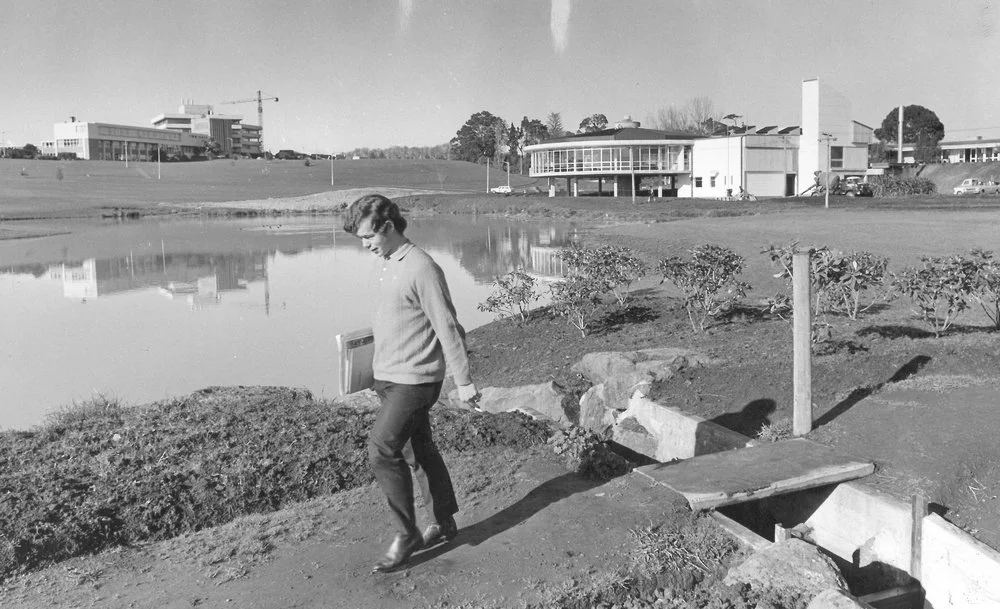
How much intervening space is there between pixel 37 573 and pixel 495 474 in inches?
109

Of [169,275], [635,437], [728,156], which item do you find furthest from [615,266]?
[728,156]

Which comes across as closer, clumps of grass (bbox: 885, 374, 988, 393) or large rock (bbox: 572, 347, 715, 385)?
clumps of grass (bbox: 885, 374, 988, 393)

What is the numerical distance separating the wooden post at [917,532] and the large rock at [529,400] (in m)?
4.07

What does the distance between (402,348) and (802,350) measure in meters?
3.59

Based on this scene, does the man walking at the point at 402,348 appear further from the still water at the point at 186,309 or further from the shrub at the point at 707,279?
the shrub at the point at 707,279

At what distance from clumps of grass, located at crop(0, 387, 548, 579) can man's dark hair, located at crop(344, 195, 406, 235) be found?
6.07ft

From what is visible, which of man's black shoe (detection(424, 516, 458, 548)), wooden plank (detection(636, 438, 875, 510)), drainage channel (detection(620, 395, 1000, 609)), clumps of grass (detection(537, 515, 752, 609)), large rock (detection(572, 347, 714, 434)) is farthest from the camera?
large rock (detection(572, 347, 714, 434))

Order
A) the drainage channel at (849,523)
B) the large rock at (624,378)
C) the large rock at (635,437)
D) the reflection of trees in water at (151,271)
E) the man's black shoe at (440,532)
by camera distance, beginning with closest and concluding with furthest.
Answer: the drainage channel at (849,523), the man's black shoe at (440,532), the large rock at (635,437), the large rock at (624,378), the reflection of trees in water at (151,271)

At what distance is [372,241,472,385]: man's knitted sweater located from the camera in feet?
14.7

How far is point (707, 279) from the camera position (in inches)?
422

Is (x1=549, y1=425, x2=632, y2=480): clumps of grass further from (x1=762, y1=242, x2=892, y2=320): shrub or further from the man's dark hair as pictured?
(x1=762, y1=242, x2=892, y2=320): shrub

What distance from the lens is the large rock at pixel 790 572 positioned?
4.30 meters

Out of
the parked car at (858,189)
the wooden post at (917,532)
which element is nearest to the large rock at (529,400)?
the wooden post at (917,532)

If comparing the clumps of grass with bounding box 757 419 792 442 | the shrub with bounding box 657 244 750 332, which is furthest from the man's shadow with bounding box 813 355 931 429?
the shrub with bounding box 657 244 750 332
